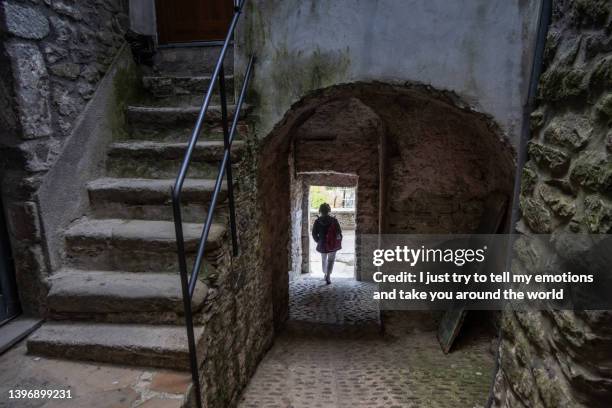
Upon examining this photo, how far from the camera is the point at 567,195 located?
4.53 feet

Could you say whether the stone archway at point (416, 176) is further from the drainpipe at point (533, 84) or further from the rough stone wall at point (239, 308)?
the drainpipe at point (533, 84)

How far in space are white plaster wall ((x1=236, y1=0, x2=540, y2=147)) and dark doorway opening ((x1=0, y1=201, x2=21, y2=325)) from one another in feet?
5.58

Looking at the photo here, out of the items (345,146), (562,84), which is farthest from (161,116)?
(345,146)

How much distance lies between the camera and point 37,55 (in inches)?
82.1

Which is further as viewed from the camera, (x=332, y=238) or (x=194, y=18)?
(x=332, y=238)

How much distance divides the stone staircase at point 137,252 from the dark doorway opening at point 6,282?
0.24m

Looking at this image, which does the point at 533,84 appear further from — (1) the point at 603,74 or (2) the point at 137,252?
(2) the point at 137,252

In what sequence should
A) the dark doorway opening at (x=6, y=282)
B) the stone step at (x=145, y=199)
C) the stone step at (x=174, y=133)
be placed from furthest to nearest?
the stone step at (x=174, y=133)
the stone step at (x=145, y=199)
the dark doorway opening at (x=6, y=282)

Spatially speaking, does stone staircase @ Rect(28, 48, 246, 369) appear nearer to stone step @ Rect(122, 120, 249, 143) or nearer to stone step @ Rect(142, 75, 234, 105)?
stone step @ Rect(122, 120, 249, 143)

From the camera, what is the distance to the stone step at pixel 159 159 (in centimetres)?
266

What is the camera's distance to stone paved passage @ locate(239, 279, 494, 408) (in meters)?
2.73

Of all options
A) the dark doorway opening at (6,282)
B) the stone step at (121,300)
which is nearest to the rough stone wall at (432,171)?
the stone step at (121,300)

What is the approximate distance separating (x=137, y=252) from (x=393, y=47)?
84.5 inches

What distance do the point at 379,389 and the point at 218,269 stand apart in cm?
161
